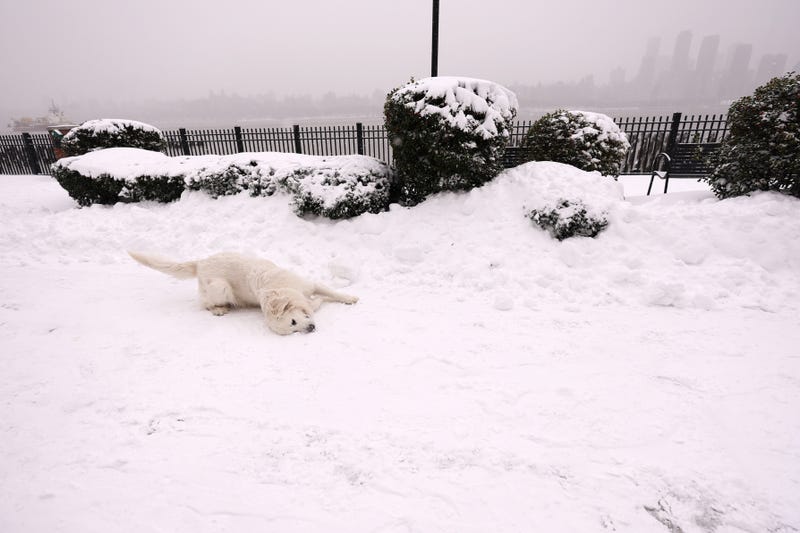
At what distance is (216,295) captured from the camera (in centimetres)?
412

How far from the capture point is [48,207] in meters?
8.90

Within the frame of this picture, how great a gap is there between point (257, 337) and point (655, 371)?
373 centimetres

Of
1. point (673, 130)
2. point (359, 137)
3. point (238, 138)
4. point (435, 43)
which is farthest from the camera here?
point (238, 138)

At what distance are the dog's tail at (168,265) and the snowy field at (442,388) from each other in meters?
0.39

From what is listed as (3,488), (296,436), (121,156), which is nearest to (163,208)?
(121,156)

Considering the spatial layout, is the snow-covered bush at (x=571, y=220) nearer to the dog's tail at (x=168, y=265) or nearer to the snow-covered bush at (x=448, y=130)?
the snow-covered bush at (x=448, y=130)

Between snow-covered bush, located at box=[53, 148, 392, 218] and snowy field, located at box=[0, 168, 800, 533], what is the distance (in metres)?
1.26

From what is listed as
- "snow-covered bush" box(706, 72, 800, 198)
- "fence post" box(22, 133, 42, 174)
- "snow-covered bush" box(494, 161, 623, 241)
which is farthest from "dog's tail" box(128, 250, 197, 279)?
"fence post" box(22, 133, 42, 174)

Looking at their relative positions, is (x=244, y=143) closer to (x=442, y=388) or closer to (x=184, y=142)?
(x=184, y=142)

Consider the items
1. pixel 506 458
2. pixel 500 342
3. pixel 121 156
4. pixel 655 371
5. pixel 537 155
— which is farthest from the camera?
pixel 121 156

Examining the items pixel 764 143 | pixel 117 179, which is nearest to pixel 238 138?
pixel 117 179

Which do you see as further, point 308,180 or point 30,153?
point 30,153

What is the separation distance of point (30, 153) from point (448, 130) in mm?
19424

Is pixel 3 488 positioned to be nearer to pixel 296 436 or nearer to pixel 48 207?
pixel 296 436
